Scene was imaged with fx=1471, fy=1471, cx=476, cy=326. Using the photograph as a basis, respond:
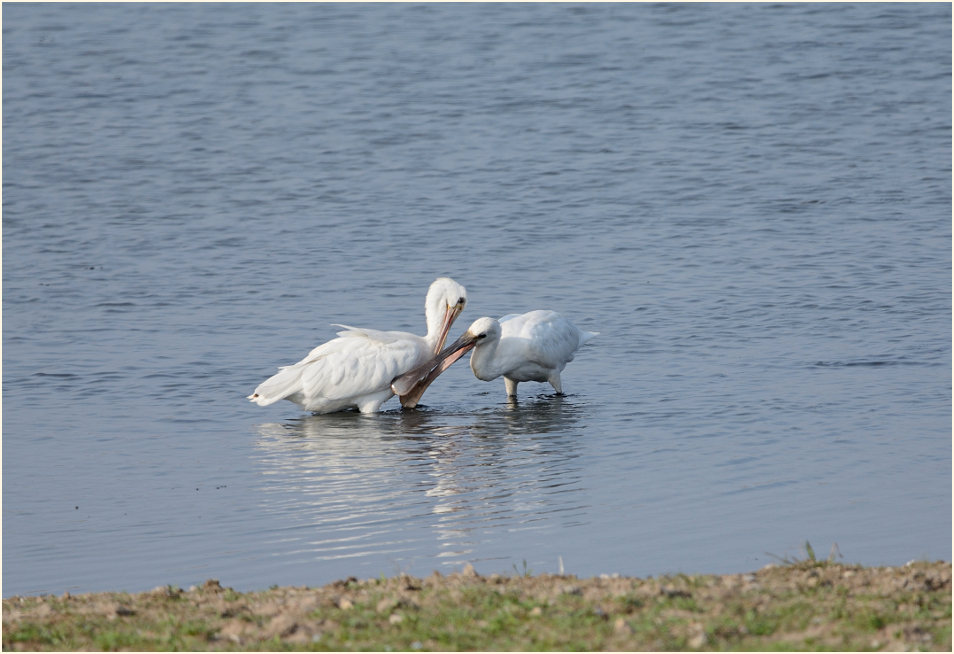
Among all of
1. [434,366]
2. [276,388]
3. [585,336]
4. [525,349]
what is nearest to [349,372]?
[276,388]

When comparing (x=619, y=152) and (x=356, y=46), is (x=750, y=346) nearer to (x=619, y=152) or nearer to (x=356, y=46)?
(x=619, y=152)

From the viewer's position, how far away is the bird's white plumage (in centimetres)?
1223

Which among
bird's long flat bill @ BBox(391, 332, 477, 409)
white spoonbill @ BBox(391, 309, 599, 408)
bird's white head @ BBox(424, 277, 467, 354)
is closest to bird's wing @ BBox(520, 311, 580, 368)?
white spoonbill @ BBox(391, 309, 599, 408)

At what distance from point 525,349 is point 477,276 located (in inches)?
153

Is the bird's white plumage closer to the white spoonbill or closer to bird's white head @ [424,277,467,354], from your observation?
the white spoonbill

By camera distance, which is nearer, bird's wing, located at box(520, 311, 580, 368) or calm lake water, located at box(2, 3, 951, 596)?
calm lake water, located at box(2, 3, 951, 596)

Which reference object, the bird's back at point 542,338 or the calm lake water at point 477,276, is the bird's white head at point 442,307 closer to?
the bird's back at point 542,338

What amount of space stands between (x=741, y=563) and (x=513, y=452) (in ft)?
11.2

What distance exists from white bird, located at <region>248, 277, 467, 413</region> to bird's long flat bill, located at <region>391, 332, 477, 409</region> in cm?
5

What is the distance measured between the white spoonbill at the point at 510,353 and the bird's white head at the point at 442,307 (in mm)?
148

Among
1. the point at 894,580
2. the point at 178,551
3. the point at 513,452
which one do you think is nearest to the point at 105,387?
the point at 513,452

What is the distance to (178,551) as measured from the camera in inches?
309

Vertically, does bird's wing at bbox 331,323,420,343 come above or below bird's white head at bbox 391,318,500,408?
above

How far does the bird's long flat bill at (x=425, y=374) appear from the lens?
12.2 meters
